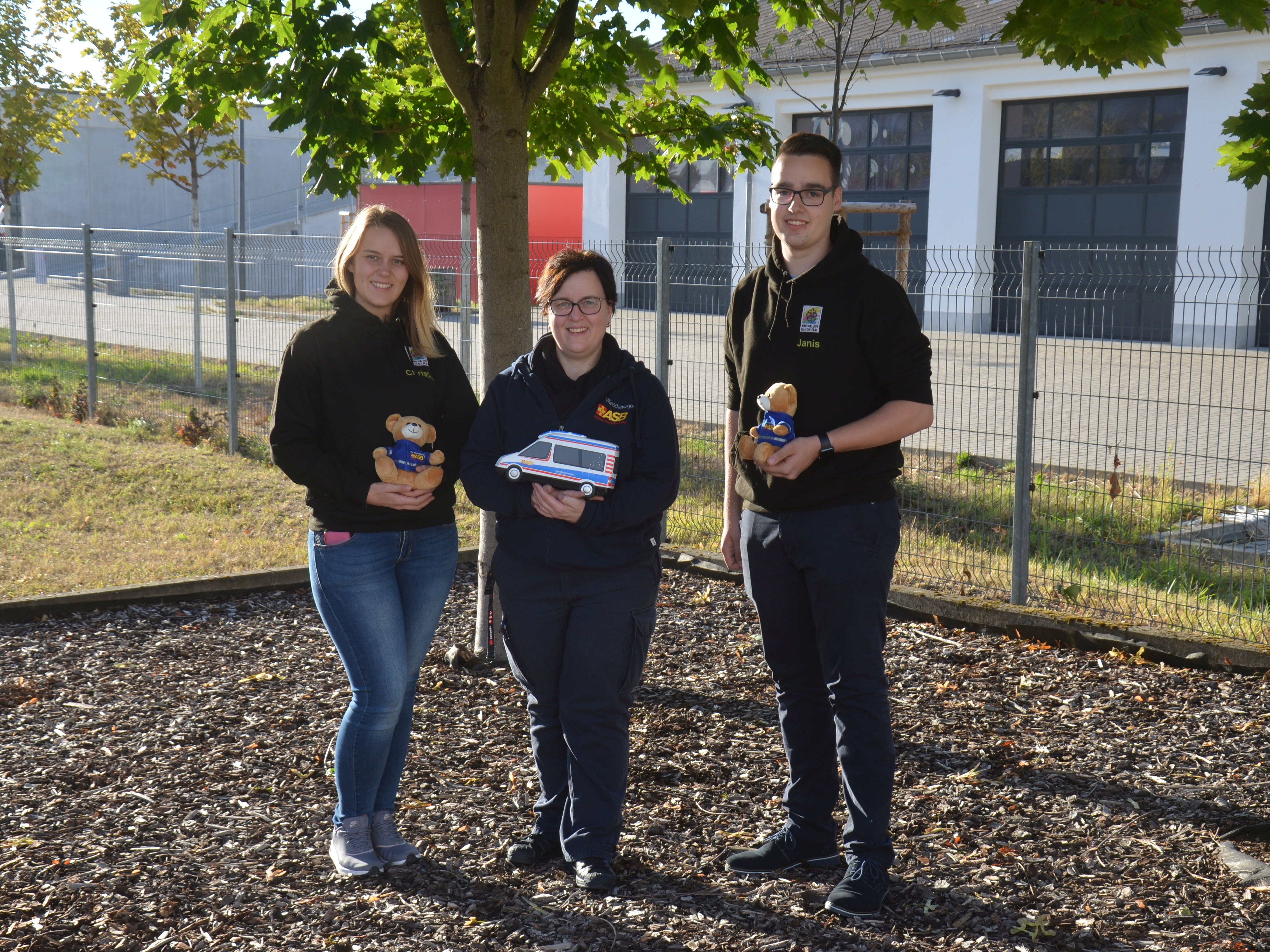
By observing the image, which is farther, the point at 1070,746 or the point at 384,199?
the point at 384,199

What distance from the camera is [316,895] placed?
10.9 ft

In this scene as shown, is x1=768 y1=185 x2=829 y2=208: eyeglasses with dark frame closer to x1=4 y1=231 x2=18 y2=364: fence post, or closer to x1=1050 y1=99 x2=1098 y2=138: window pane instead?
x1=4 y1=231 x2=18 y2=364: fence post

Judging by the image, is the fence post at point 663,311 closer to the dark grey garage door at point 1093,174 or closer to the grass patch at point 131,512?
the grass patch at point 131,512

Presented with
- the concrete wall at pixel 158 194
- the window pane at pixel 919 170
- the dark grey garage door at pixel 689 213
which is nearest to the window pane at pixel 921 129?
the window pane at pixel 919 170

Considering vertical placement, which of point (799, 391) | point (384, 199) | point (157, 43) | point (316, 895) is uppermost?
point (384, 199)

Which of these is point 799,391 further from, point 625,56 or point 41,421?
point 41,421

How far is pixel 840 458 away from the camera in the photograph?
3230 millimetres

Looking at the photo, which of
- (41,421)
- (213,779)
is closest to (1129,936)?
(213,779)

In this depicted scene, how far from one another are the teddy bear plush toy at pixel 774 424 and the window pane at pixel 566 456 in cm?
49

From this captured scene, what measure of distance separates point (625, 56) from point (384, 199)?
33.6m

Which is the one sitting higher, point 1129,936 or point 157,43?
point 157,43

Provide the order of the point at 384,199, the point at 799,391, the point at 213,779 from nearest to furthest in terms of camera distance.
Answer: the point at 799,391 → the point at 213,779 → the point at 384,199

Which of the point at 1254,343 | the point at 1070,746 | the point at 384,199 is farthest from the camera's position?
the point at 384,199

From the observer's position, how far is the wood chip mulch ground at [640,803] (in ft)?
10.4
